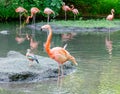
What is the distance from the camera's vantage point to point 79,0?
26.7m

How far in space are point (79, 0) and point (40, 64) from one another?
1661cm

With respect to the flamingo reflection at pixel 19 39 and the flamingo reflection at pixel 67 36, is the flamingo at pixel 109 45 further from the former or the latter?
the flamingo reflection at pixel 19 39

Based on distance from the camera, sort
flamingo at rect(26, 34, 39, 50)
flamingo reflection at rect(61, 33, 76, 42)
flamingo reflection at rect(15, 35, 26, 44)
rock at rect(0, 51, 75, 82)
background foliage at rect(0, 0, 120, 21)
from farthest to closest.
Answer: background foliage at rect(0, 0, 120, 21) → flamingo reflection at rect(61, 33, 76, 42) → flamingo reflection at rect(15, 35, 26, 44) → flamingo at rect(26, 34, 39, 50) → rock at rect(0, 51, 75, 82)

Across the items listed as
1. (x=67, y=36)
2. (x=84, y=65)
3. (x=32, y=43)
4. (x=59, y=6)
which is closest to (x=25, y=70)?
(x=84, y=65)

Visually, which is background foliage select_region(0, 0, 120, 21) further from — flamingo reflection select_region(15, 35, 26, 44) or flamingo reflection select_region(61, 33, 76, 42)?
flamingo reflection select_region(15, 35, 26, 44)

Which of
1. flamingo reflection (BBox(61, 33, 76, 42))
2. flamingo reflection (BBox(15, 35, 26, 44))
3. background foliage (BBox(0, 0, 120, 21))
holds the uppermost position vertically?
background foliage (BBox(0, 0, 120, 21))

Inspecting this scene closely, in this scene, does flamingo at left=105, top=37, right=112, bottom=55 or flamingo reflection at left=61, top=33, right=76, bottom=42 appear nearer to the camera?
flamingo at left=105, top=37, right=112, bottom=55

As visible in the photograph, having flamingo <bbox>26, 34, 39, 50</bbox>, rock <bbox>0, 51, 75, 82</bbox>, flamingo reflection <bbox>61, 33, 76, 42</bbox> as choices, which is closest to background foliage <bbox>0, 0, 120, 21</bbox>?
flamingo reflection <bbox>61, 33, 76, 42</bbox>

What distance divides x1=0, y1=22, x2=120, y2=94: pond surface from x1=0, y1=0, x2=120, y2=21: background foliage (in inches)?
189

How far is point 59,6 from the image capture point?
23.2 meters

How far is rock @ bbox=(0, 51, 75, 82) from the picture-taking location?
9.81m

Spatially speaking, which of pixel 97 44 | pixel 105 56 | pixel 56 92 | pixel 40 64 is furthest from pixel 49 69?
pixel 97 44

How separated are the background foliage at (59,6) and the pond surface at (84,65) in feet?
15.7

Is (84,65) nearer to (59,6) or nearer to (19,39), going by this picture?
(19,39)
